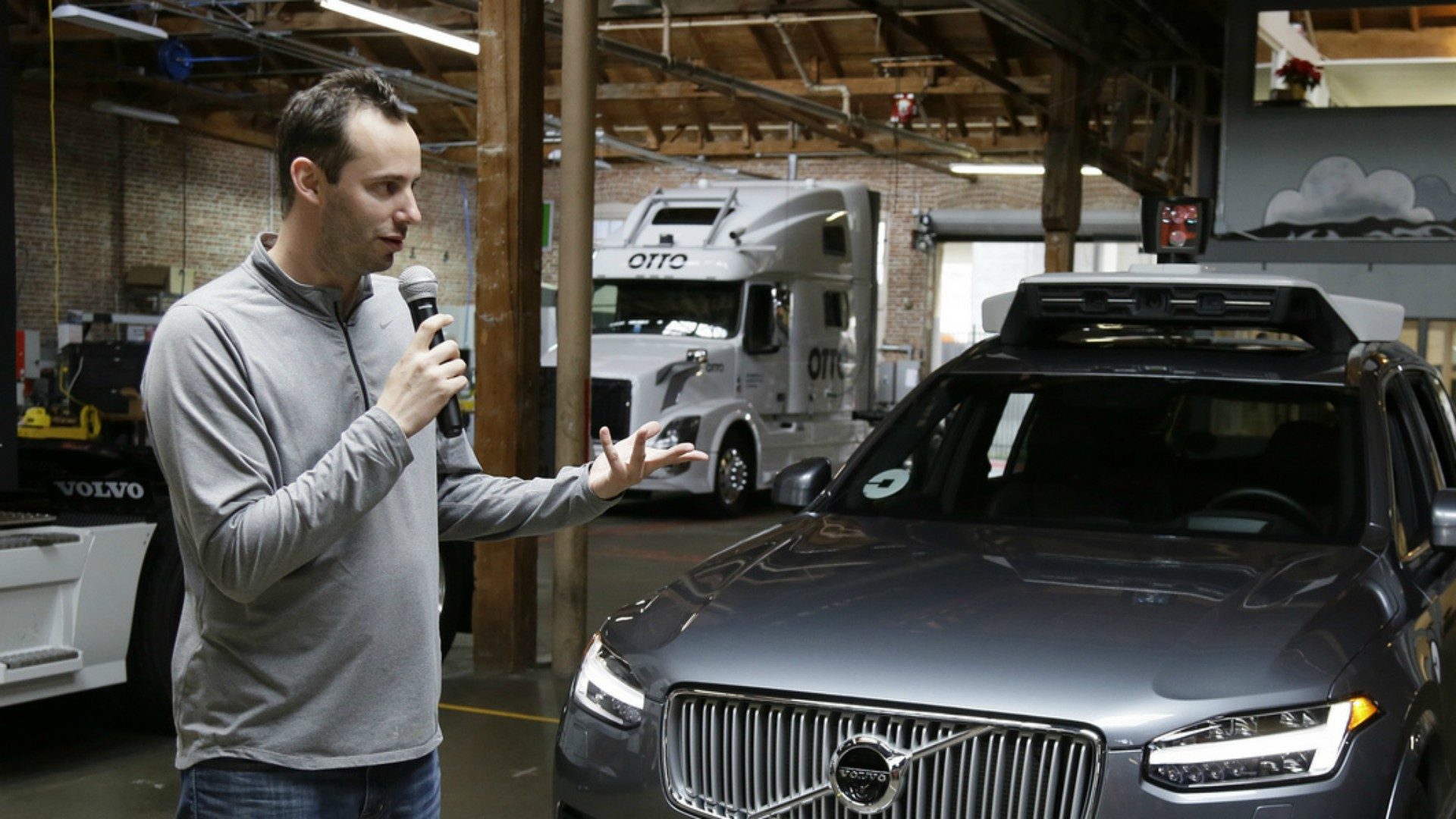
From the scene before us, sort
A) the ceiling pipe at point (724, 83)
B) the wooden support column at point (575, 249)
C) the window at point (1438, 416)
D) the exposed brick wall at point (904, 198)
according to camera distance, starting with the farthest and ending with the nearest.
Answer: the exposed brick wall at point (904, 198) → the ceiling pipe at point (724, 83) → the wooden support column at point (575, 249) → the window at point (1438, 416)

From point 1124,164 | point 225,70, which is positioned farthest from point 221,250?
point 1124,164

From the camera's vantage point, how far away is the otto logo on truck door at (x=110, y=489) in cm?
570

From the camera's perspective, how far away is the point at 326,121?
194 cm

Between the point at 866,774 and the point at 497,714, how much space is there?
153 inches

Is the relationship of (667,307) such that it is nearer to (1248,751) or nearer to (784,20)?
(784,20)

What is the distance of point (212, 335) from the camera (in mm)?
1900

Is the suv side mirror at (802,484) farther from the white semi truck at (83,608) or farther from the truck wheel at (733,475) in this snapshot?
the truck wheel at (733,475)

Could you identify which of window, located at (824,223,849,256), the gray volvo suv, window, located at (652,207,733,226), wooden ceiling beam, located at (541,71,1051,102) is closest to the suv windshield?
the gray volvo suv

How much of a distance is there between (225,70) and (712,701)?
1952 cm

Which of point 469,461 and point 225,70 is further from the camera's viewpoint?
point 225,70

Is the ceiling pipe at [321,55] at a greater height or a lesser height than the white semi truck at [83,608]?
greater

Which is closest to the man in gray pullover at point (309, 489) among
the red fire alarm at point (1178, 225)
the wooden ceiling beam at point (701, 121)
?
the red fire alarm at point (1178, 225)

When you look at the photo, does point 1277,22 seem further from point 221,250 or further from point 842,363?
point 221,250

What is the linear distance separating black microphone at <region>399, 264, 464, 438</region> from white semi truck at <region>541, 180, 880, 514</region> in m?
11.7
